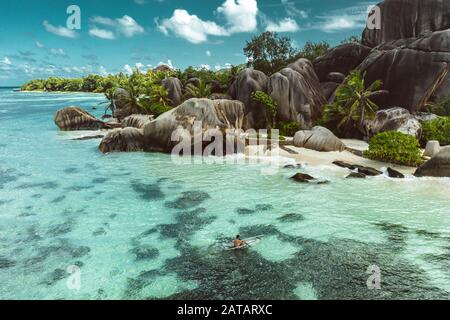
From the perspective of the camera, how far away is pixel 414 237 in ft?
39.0

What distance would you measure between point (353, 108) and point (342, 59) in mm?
12606

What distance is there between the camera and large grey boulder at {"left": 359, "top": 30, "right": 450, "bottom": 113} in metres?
27.3

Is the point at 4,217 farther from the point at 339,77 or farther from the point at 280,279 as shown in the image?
the point at 339,77

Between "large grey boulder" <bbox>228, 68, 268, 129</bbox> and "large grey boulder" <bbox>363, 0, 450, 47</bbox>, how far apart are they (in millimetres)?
14583

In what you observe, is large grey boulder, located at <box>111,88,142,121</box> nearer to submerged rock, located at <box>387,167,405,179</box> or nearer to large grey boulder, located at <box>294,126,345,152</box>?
large grey boulder, located at <box>294,126,345,152</box>

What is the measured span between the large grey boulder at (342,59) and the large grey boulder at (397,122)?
1322 cm

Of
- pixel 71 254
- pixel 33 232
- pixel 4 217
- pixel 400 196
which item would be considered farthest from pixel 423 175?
pixel 4 217

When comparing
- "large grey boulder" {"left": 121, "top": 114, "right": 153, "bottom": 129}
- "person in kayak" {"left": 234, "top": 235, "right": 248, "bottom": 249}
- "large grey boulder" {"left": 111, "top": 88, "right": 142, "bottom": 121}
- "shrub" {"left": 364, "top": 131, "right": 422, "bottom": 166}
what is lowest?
"person in kayak" {"left": 234, "top": 235, "right": 248, "bottom": 249}

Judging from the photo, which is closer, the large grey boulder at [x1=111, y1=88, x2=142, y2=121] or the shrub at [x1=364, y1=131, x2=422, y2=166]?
the shrub at [x1=364, y1=131, x2=422, y2=166]

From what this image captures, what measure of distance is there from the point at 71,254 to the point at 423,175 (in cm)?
1814

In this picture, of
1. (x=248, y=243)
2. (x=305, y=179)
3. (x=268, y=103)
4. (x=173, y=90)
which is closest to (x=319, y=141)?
(x=305, y=179)

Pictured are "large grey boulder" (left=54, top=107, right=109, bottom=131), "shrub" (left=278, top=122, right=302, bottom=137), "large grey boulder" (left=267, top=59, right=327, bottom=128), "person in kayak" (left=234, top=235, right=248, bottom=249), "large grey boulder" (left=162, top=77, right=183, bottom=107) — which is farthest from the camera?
"large grey boulder" (left=162, top=77, right=183, bottom=107)

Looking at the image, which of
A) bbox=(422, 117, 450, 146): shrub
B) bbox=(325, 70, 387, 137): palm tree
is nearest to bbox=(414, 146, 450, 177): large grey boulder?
bbox=(422, 117, 450, 146): shrub
